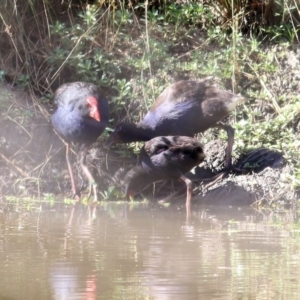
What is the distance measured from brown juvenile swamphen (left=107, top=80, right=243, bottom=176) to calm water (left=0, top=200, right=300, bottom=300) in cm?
101

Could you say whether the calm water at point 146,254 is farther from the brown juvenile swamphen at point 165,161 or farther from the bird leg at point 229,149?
the bird leg at point 229,149

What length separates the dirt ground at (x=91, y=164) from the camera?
7.62 meters

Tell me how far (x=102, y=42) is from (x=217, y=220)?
324 cm

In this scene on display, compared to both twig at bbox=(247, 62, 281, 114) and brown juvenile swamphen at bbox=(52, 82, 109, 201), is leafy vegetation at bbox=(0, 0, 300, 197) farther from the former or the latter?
brown juvenile swamphen at bbox=(52, 82, 109, 201)

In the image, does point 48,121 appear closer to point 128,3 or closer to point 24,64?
point 24,64

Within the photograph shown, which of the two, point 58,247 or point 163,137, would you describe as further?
point 163,137

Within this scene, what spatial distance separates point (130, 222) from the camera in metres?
6.55

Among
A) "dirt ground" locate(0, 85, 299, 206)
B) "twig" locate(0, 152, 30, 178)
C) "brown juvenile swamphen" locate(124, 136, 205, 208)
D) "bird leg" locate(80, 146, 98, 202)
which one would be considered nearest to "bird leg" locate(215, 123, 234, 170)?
"dirt ground" locate(0, 85, 299, 206)

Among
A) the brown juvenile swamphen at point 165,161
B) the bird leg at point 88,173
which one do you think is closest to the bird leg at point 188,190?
the brown juvenile swamphen at point 165,161

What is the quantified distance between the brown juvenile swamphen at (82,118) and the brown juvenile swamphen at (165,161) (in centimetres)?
41

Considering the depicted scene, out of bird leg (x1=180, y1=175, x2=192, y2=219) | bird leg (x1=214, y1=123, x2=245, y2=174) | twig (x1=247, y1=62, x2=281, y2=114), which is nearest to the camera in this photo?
bird leg (x1=180, y1=175, x2=192, y2=219)

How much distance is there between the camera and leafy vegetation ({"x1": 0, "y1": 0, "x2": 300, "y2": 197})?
8.71m

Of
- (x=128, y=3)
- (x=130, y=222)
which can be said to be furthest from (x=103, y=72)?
(x=130, y=222)

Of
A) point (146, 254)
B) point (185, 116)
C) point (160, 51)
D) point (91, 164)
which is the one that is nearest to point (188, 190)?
point (185, 116)
